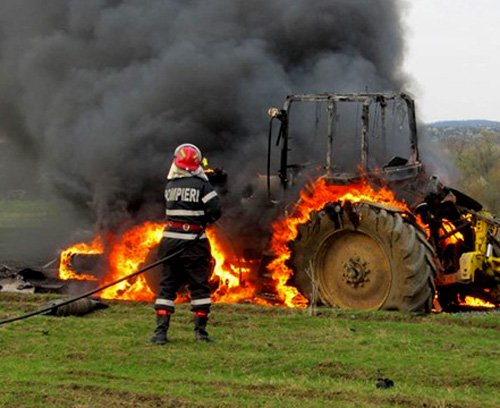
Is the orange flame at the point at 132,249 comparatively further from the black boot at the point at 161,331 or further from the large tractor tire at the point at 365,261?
the black boot at the point at 161,331

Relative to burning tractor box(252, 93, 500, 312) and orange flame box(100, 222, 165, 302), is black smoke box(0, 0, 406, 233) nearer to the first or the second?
orange flame box(100, 222, 165, 302)

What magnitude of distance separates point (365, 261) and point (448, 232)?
1.32 m

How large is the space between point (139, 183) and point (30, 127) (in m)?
3.44

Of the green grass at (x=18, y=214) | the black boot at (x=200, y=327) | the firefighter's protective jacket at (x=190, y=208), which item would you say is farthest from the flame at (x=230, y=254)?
the green grass at (x=18, y=214)

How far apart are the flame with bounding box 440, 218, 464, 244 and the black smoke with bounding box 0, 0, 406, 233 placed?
3509 mm

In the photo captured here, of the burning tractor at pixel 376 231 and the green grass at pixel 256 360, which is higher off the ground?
the burning tractor at pixel 376 231

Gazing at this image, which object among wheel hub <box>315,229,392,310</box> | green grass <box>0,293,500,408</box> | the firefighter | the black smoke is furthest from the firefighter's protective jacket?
the black smoke

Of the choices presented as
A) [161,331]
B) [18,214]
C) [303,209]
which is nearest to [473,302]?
[303,209]

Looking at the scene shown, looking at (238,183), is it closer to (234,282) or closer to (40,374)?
(234,282)

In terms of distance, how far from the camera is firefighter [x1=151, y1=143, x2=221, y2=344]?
755 cm

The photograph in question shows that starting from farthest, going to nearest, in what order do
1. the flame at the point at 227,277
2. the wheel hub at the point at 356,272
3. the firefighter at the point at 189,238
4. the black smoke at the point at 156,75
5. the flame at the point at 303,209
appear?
the black smoke at the point at 156,75 → the flame at the point at 227,277 → the flame at the point at 303,209 → the wheel hub at the point at 356,272 → the firefighter at the point at 189,238

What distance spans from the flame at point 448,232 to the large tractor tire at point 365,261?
1033 millimetres

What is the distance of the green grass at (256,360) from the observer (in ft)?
17.3

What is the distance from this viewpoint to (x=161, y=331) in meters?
7.33
